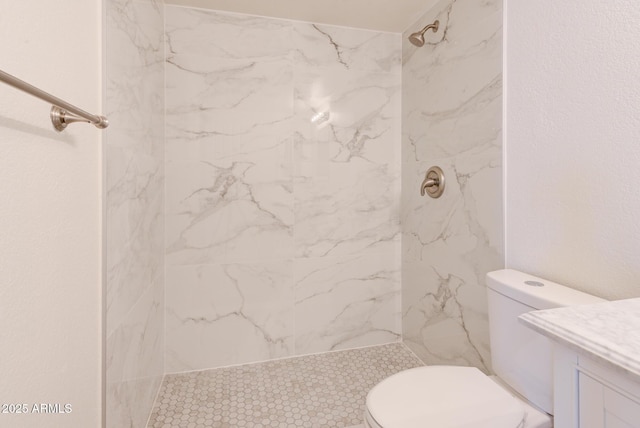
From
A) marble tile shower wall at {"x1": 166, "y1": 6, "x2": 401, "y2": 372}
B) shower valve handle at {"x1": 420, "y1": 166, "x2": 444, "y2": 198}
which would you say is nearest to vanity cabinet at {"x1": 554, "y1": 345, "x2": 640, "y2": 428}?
shower valve handle at {"x1": 420, "y1": 166, "x2": 444, "y2": 198}

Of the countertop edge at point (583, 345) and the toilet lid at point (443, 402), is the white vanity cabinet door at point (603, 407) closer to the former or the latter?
the countertop edge at point (583, 345)

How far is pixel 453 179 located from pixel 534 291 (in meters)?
0.77

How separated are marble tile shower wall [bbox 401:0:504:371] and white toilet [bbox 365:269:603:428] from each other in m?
0.34

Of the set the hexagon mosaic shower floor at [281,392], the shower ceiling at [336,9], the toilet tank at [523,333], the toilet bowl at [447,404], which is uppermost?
the shower ceiling at [336,9]

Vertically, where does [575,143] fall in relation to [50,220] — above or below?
above

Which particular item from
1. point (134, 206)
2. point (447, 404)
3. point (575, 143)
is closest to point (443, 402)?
point (447, 404)

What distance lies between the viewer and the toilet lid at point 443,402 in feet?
2.97

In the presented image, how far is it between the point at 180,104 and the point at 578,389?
1.97 m

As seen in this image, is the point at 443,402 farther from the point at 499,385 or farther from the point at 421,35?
the point at 421,35

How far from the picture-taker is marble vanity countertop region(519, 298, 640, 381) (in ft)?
1.56

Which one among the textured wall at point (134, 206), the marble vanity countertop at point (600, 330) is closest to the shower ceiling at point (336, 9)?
the textured wall at point (134, 206)

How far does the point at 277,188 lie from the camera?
1.96 m

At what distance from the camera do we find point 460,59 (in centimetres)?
159

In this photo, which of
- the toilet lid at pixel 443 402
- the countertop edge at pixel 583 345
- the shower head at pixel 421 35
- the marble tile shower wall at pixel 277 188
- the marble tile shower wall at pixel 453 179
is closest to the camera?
the countertop edge at pixel 583 345
